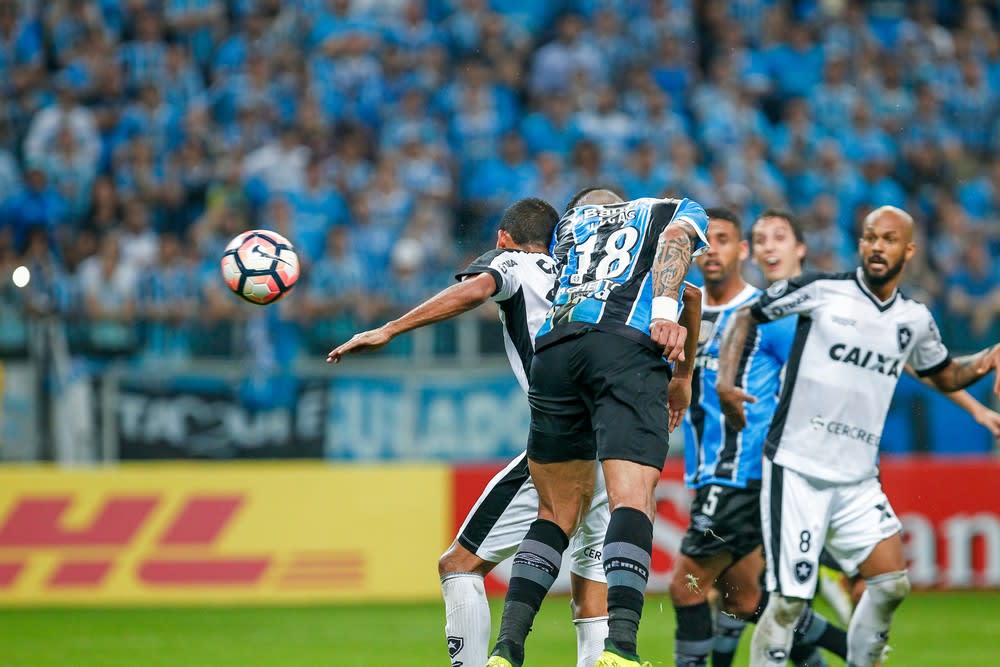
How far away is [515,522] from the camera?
23.3 ft

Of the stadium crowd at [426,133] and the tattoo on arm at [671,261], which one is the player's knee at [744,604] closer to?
the tattoo on arm at [671,261]

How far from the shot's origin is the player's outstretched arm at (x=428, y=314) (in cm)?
631

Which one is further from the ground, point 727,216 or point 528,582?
point 727,216

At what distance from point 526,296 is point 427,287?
7857 mm

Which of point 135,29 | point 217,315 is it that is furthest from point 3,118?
point 217,315

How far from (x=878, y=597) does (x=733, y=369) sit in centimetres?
138

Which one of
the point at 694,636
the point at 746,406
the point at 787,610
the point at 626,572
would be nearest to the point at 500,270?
the point at 626,572

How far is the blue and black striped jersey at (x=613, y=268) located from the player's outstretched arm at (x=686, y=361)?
0.30 metres

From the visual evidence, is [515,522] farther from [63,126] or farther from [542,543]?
[63,126]

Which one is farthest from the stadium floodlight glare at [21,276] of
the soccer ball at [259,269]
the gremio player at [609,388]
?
the gremio player at [609,388]

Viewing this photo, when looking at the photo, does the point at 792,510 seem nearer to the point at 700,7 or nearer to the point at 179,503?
the point at 179,503

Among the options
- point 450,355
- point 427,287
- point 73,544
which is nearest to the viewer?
point 73,544

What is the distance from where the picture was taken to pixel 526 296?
7.02m

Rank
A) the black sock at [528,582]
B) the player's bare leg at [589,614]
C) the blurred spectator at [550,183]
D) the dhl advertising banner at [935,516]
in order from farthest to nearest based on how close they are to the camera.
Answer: the blurred spectator at [550,183] < the dhl advertising banner at [935,516] < the player's bare leg at [589,614] < the black sock at [528,582]
